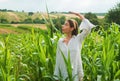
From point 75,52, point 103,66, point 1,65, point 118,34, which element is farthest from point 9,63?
point 118,34

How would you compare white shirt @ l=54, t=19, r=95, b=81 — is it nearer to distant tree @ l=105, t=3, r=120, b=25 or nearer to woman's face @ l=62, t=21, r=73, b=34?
woman's face @ l=62, t=21, r=73, b=34

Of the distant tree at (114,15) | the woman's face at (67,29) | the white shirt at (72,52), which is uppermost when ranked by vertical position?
the woman's face at (67,29)

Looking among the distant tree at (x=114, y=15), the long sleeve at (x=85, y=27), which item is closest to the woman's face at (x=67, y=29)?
the long sleeve at (x=85, y=27)

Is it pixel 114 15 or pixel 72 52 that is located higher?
pixel 72 52

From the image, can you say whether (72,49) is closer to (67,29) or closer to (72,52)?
(72,52)

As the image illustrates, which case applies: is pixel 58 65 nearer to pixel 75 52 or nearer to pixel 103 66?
pixel 75 52

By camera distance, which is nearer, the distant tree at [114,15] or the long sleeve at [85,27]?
the long sleeve at [85,27]

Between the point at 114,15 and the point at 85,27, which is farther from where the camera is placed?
the point at 114,15

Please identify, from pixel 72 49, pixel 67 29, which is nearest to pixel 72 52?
pixel 72 49

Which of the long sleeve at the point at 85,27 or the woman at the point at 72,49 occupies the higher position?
the long sleeve at the point at 85,27

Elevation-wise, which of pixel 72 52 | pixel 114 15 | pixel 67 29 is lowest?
pixel 114 15

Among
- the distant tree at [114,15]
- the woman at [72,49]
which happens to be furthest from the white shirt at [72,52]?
the distant tree at [114,15]

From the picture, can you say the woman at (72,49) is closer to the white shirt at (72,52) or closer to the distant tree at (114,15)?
the white shirt at (72,52)

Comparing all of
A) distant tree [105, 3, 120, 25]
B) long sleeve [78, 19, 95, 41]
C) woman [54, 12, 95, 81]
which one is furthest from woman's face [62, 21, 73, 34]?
distant tree [105, 3, 120, 25]
